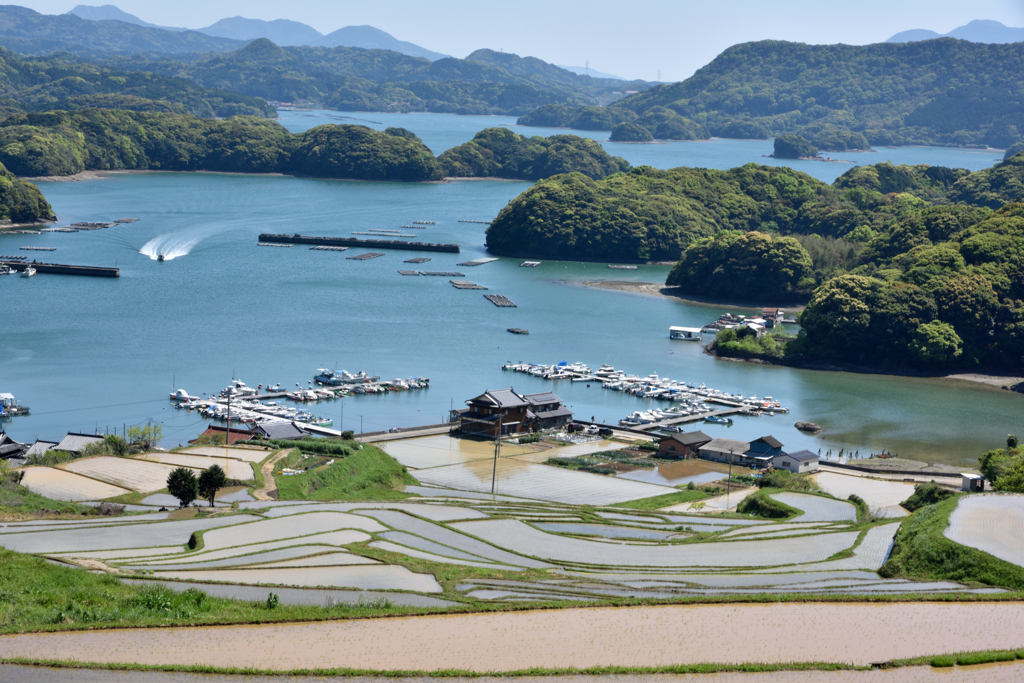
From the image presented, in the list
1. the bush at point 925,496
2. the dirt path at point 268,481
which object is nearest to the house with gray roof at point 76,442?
the dirt path at point 268,481

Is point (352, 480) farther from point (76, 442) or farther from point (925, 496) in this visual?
point (925, 496)

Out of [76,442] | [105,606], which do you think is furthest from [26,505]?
[76,442]

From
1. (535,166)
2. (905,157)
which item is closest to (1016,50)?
(905,157)

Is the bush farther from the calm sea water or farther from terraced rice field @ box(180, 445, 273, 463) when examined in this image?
terraced rice field @ box(180, 445, 273, 463)

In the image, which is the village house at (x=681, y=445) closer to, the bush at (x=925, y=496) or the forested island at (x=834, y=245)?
the bush at (x=925, y=496)

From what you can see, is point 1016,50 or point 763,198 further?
point 1016,50

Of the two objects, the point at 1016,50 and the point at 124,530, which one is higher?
the point at 1016,50

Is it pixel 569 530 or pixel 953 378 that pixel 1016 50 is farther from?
pixel 569 530
